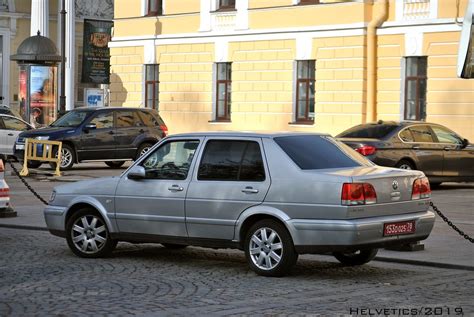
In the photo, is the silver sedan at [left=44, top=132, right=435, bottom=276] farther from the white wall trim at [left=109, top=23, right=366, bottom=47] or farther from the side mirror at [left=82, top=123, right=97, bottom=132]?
the white wall trim at [left=109, top=23, right=366, bottom=47]

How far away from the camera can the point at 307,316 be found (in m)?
8.84

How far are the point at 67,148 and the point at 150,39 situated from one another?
437 inches

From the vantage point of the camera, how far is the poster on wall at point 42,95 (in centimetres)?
3944

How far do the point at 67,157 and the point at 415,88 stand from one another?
992cm

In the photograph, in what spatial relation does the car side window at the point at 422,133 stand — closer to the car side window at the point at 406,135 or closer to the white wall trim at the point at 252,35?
the car side window at the point at 406,135

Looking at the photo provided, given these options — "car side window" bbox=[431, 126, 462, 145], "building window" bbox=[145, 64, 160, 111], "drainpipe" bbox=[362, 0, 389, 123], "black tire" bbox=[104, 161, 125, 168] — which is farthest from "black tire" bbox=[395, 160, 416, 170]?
"building window" bbox=[145, 64, 160, 111]

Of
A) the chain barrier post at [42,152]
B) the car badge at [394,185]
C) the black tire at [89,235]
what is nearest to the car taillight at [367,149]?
the chain barrier post at [42,152]

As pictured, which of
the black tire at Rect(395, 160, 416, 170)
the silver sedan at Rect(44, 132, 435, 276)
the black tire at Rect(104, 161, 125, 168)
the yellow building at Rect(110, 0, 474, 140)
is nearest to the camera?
the silver sedan at Rect(44, 132, 435, 276)

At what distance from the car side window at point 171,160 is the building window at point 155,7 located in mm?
27240

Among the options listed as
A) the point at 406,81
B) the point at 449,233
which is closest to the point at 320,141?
the point at 449,233

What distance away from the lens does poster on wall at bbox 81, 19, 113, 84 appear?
44156 millimetres

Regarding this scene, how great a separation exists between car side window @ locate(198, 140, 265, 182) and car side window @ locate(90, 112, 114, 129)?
17.6 m

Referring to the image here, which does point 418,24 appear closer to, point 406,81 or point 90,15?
point 406,81

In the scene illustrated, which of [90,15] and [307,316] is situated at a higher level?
[90,15]
